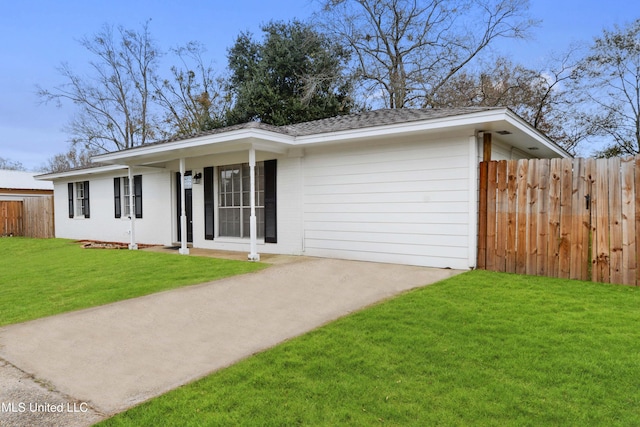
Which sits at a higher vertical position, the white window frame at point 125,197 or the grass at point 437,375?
the white window frame at point 125,197

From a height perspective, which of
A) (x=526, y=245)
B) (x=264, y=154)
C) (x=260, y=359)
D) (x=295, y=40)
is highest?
(x=295, y=40)

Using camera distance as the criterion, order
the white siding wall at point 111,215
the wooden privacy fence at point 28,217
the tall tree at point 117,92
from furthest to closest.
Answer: the tall tree at point 117,92, the wooden privacy fence at point 28,217, the white siding wall at point 111,215

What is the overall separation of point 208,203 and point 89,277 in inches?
162

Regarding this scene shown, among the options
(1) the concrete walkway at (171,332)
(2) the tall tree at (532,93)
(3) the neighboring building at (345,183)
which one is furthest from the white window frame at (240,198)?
(2) the tall tree at (532,93)

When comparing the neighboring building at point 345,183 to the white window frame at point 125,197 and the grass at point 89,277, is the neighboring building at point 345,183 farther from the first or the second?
the white window frame at point 125,197

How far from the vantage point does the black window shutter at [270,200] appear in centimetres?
954

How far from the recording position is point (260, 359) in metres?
3.33

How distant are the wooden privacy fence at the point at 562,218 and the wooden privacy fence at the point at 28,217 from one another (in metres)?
18.4

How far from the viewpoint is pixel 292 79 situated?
2044 cm

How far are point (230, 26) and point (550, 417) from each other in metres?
23.6

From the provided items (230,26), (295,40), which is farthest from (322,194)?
(230,26)

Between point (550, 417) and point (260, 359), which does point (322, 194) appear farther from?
point (550, 417)

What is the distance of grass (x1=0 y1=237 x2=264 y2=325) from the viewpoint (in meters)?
5.37

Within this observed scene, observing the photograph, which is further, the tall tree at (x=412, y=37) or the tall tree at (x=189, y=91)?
the tall tree at (x=189, y=91)
